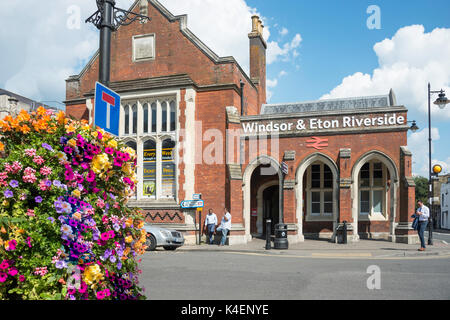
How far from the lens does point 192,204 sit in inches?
752

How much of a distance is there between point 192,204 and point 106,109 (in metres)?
13.3

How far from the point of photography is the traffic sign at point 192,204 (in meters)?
18.9

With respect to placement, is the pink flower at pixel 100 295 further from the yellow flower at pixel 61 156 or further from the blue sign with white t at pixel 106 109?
the blue sign with white t at pixel 106 109

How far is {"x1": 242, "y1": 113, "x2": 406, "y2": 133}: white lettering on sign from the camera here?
1859cm

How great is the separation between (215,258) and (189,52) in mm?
11531

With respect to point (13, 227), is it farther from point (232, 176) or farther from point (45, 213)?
point (232, 176)

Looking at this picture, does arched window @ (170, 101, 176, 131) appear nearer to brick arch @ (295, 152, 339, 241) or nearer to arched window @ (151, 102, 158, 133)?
arched window @ (151, 102, 158, 133)

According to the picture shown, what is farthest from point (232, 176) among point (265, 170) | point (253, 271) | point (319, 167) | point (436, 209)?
point (436, 209)

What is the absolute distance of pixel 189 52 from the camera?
67.8 ft

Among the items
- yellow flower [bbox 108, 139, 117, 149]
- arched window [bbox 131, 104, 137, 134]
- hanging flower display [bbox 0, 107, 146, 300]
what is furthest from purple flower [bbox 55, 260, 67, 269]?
arched window [bbox 131, 104, 137, 134]

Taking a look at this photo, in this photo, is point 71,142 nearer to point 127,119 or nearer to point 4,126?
point 4,126

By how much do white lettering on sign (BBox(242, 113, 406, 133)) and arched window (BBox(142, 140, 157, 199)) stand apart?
181 inches

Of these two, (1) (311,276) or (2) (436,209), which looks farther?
(2) (436,209)

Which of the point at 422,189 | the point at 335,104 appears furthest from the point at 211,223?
the point at 422,189
